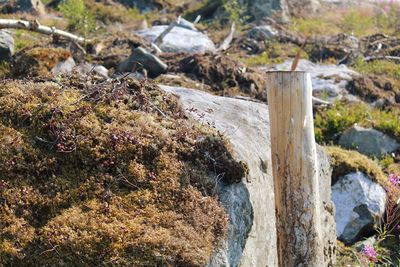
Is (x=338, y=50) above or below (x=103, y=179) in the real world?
below

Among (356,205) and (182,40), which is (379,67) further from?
(356,205)

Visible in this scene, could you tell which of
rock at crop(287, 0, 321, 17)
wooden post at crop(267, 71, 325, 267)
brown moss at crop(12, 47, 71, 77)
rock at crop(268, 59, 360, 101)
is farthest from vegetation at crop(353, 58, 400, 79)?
wooden post at crop(267, 71, 325, 267)

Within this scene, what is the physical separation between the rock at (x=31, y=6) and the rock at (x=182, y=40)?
273 inches

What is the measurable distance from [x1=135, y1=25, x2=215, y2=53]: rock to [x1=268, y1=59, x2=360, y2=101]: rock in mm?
2714

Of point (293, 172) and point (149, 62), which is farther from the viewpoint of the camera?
point (149, 62)

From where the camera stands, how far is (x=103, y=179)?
4430mm

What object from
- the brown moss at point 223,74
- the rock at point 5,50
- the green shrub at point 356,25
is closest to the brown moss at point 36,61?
the rock at point 5,50

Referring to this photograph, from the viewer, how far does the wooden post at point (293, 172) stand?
507 cm

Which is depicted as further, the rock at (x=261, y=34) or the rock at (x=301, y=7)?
the rock at (x=301, y=7)

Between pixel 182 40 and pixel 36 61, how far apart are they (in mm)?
7131

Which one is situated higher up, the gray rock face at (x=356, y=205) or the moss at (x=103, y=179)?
the moss at (x=103, y=179)

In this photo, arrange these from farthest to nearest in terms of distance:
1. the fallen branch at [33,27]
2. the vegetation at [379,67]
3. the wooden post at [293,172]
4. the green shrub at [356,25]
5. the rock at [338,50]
→ the green shrub at [356,25], the rock at [338,50], the vegetation at [379,67], the fallen branch at [33,27], the wooden post at [293,172]

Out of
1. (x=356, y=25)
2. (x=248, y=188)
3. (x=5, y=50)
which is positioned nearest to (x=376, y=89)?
(x=356, y=25)

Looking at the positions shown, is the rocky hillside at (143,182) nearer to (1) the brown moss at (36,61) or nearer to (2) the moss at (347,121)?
(2) the moss at (347,121)
